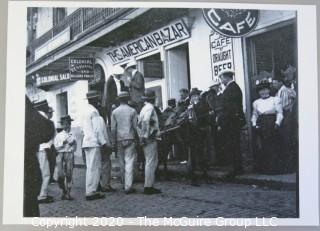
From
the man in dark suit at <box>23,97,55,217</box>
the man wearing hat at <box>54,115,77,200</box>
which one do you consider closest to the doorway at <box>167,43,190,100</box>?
the man wearing hat at <box>54,115,77,200</box>

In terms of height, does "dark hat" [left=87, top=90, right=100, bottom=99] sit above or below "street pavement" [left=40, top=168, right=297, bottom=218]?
above

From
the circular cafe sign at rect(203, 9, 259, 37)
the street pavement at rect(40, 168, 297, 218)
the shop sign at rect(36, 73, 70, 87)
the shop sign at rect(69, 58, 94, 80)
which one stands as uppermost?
the circular cafe sign at rect(203, 9, 259, 37)

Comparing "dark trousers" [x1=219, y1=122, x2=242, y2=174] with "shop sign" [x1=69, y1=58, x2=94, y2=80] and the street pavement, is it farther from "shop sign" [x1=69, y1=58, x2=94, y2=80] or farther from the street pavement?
"shop sign" [x1=69, y1=58, x2=94, y2=80]

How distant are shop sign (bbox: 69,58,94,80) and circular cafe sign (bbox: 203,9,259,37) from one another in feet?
2.34

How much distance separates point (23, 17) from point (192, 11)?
3.08 ft

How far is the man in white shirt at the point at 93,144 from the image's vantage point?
2.60 metres

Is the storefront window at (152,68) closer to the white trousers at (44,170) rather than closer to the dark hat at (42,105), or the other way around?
the dark hat at (42,105)

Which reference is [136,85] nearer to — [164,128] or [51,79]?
[164,128]

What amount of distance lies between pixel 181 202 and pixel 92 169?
0.52 meters

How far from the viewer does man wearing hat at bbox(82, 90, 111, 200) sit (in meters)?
2.60

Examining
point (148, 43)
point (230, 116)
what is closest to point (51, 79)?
point (148, 43)

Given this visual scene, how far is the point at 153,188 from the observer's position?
2592 mm

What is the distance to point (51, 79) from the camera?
105 inches

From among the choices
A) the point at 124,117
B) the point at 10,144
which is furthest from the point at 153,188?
the point at 10,144
